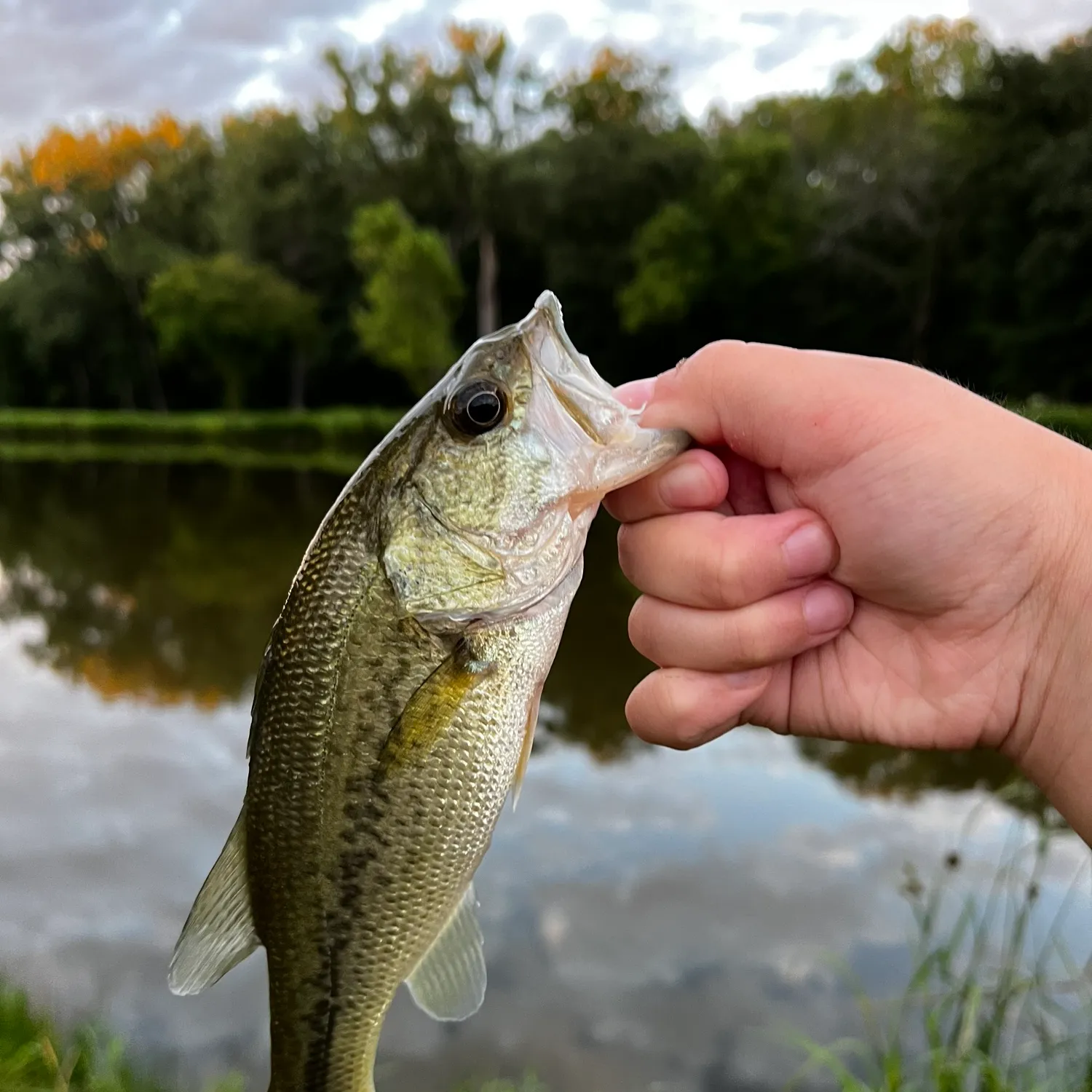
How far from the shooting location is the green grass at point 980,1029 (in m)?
3.15

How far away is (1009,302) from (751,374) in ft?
90.5

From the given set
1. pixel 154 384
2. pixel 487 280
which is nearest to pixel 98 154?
pixel 154 384

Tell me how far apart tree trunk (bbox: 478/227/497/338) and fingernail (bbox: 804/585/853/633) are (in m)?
33.3

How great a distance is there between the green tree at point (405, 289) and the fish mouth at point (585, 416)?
1140 inches

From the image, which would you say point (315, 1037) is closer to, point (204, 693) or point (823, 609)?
point (823, 609)

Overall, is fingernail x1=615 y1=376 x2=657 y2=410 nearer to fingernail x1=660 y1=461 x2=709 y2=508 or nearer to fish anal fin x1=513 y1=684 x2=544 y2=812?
fingernail x1=660 y1=461 x2=709 y2=508

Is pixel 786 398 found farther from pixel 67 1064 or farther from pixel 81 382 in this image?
pixel 81 382

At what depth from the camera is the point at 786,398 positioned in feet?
6.17

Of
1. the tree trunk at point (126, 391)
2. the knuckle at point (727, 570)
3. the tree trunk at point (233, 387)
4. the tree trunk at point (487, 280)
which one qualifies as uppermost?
the tree trunk at point (487, 280)

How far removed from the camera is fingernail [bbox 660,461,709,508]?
198 centimetres

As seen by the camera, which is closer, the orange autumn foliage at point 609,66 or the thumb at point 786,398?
the thumb at point 786,398

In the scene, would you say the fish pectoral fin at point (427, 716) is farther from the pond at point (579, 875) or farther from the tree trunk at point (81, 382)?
the tree trunk at point (81, 382)

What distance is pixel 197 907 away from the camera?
5.77 ft

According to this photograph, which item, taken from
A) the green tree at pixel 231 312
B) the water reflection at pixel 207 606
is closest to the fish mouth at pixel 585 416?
the water reflection at pixel 207 606
